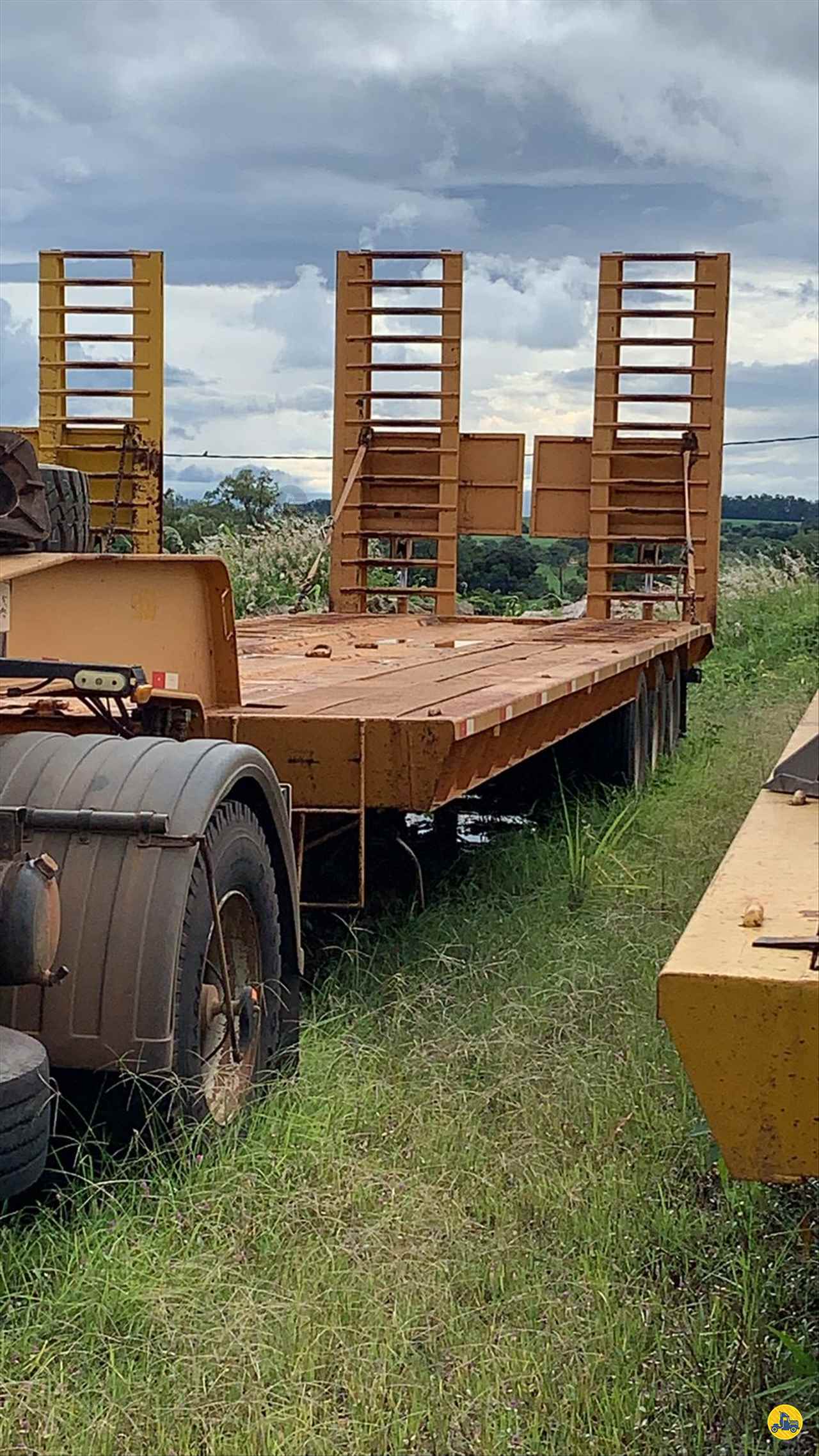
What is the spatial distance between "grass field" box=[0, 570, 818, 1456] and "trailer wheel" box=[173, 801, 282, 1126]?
0.36 ft

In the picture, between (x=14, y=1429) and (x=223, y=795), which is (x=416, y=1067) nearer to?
(x=223, y=795)

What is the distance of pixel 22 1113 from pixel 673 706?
28.2 ft

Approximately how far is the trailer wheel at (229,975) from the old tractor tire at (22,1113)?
53cm

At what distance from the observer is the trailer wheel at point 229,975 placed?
3754 mm

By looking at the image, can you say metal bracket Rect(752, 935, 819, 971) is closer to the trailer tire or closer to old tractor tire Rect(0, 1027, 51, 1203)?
old tractor tire Rect(0, 1027, 51, 1203)

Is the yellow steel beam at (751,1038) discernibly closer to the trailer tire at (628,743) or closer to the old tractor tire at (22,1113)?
the old tractor tire at (22,1113)

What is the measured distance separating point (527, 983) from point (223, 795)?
1.96 metres

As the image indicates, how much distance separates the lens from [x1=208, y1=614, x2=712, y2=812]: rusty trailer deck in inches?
199

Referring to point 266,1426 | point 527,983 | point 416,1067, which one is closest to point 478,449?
point 527,983

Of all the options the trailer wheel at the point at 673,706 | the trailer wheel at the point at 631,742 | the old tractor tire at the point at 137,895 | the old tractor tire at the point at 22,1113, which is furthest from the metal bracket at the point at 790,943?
the trailer wheel at the point at 673,706

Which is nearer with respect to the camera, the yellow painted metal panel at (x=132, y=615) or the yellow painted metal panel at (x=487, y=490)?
the yellow painted metal panel at (x=132, y=615)

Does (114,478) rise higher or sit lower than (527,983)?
higher

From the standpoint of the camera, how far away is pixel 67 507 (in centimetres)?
502

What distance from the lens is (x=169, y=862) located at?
12.3ft
